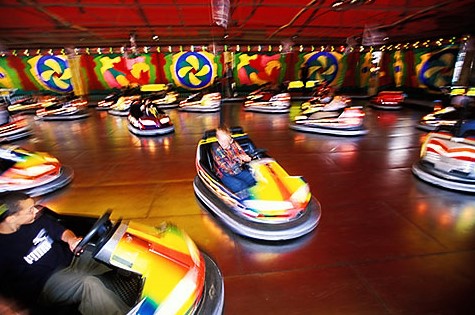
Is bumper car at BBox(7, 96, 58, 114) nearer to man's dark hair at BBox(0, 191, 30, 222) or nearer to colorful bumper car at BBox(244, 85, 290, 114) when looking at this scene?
colorful bumper car at BBox(244, 85, 290, 114)

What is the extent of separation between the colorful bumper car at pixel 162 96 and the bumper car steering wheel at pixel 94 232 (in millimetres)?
6509

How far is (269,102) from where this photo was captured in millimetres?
6445

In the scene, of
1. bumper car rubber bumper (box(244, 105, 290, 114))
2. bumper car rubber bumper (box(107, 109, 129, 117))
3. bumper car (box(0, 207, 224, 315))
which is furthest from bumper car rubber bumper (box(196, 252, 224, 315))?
bumper car rubber bumper (box(107, 109, 129, 117))

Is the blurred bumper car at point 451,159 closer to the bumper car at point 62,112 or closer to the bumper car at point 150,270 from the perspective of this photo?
the bumper car at point 150,270

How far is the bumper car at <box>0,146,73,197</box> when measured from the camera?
2.44 m

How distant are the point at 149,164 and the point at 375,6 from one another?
4.29 metres

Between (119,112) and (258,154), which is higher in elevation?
(258,154)

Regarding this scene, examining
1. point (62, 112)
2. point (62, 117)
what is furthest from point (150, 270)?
point (62, 112)

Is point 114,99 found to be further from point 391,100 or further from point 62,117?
point 391,100

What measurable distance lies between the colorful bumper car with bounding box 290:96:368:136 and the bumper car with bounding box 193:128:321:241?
243cm

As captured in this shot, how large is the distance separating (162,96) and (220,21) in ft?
17.1

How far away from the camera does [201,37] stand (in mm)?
7629

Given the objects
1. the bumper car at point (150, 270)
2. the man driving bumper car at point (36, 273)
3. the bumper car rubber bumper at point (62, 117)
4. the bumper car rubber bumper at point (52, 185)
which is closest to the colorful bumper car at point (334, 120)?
the bumper car rubber bumper at point (52, 185)

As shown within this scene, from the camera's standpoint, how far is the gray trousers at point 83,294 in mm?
976
